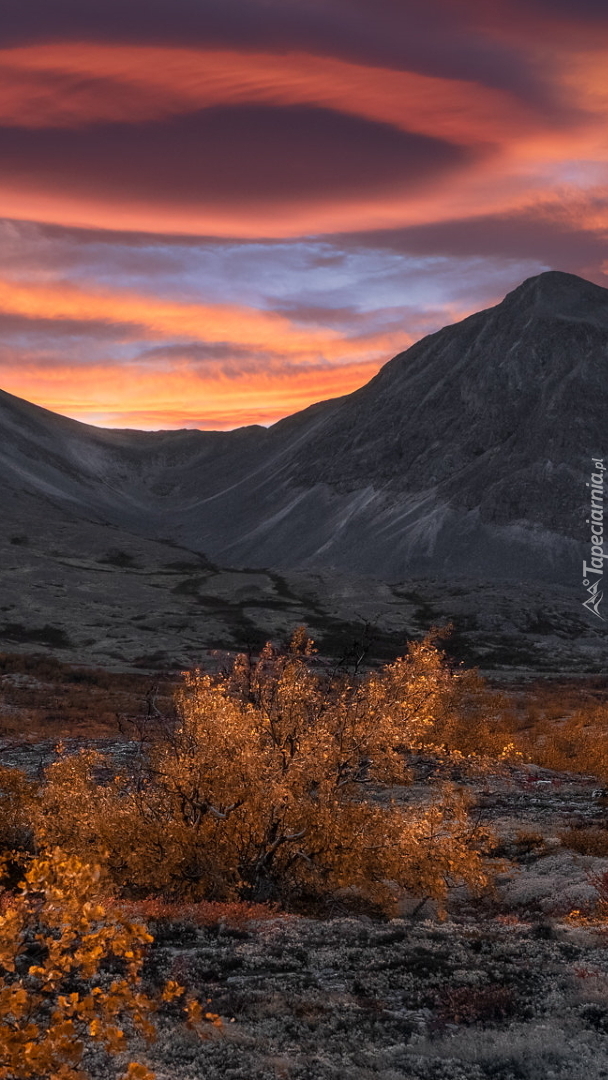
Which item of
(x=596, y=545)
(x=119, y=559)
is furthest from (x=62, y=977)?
(x=596, y=545)

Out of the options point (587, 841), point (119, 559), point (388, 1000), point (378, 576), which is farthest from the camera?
point (119, 559)

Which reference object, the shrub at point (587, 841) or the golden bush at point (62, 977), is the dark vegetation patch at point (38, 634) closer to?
the shrub at point (587, 841)

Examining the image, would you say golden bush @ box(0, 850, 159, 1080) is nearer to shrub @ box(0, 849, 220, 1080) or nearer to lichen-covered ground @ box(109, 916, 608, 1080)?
shrub @ box(0, 849, 220, 1080)

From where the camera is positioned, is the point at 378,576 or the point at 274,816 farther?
the point at 378,576

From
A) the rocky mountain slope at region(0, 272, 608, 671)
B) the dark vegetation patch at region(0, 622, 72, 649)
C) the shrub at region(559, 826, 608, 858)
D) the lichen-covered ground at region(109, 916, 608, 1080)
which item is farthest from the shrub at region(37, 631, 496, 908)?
the dark vegetation patch at region(0, 622, 72, 649)

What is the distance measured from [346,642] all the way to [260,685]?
84292 millimetres

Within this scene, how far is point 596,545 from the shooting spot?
17088cm

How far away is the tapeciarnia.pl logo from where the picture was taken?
470 ft

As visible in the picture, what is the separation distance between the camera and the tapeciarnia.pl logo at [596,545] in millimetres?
143125

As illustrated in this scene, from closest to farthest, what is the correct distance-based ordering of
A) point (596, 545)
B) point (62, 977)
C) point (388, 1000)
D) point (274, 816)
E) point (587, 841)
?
1. point (62, 977)
2. point (388, 1000)
3. point (274, 816)
4. point (587, 841)
5. point (596, 545)

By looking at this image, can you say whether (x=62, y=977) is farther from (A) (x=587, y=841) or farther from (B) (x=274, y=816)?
(A) (x=587, y=841)

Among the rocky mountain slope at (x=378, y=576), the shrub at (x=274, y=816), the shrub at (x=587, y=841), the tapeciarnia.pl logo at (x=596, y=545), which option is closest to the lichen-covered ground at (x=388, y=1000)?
the shrub at (x=274, y=816)

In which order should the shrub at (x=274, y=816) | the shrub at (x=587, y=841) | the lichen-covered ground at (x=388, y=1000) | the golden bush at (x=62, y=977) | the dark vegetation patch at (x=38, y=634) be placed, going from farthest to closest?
the dark vegetation patch at (x=38, y=634) → the shrub at (x=587, y=841) → the shrub at (x=274, y=816) → the lichen-covered ground at (x=388, y=1000) → the golden bush at (x=62, y=977)

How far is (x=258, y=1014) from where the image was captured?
389 inches
